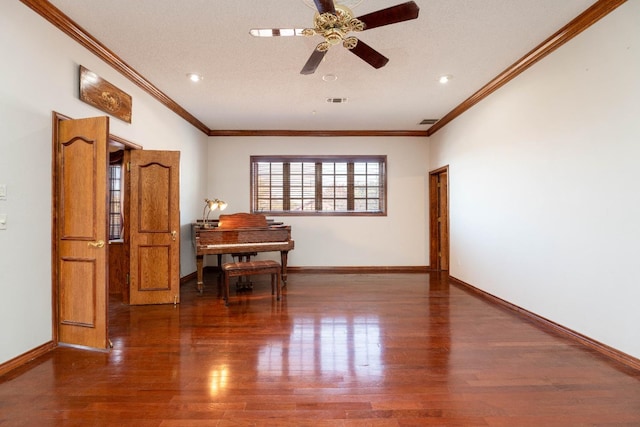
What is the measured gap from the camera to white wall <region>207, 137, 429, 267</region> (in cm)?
664

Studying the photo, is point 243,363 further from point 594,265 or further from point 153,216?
point 594,265

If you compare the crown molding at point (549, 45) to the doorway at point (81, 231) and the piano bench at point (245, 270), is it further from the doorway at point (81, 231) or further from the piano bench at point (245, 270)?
the doorway at point (81, 231)

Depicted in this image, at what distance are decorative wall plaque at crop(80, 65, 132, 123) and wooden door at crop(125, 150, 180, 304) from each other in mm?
550

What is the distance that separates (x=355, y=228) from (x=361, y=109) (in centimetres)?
242

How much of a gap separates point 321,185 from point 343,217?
2.68 ft

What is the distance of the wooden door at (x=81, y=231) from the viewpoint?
2.78 meters

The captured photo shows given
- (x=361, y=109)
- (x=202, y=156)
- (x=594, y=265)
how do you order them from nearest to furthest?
(x=594, y=265) < (x=361, y=109) < (x=202, y=156)

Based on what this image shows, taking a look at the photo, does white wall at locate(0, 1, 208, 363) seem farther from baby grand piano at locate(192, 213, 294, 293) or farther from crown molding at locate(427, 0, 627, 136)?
crown molding at locate(427, 0, 627, 136)

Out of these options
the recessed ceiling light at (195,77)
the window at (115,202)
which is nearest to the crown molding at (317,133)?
the window at (115,202)

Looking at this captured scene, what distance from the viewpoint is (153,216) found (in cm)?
421

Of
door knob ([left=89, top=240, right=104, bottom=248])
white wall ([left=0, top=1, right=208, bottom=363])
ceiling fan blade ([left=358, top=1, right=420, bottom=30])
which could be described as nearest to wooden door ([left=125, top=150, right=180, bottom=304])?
white wall ([left=0, top=1, right=208, bottom=363])

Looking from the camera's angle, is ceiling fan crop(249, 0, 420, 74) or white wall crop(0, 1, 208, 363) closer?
ceiling fan crop(249, 0, 420, 74)

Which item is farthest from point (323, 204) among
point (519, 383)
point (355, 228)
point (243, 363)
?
point (519, 383)

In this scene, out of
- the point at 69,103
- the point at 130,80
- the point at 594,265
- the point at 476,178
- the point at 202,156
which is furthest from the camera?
the point at 202,156
